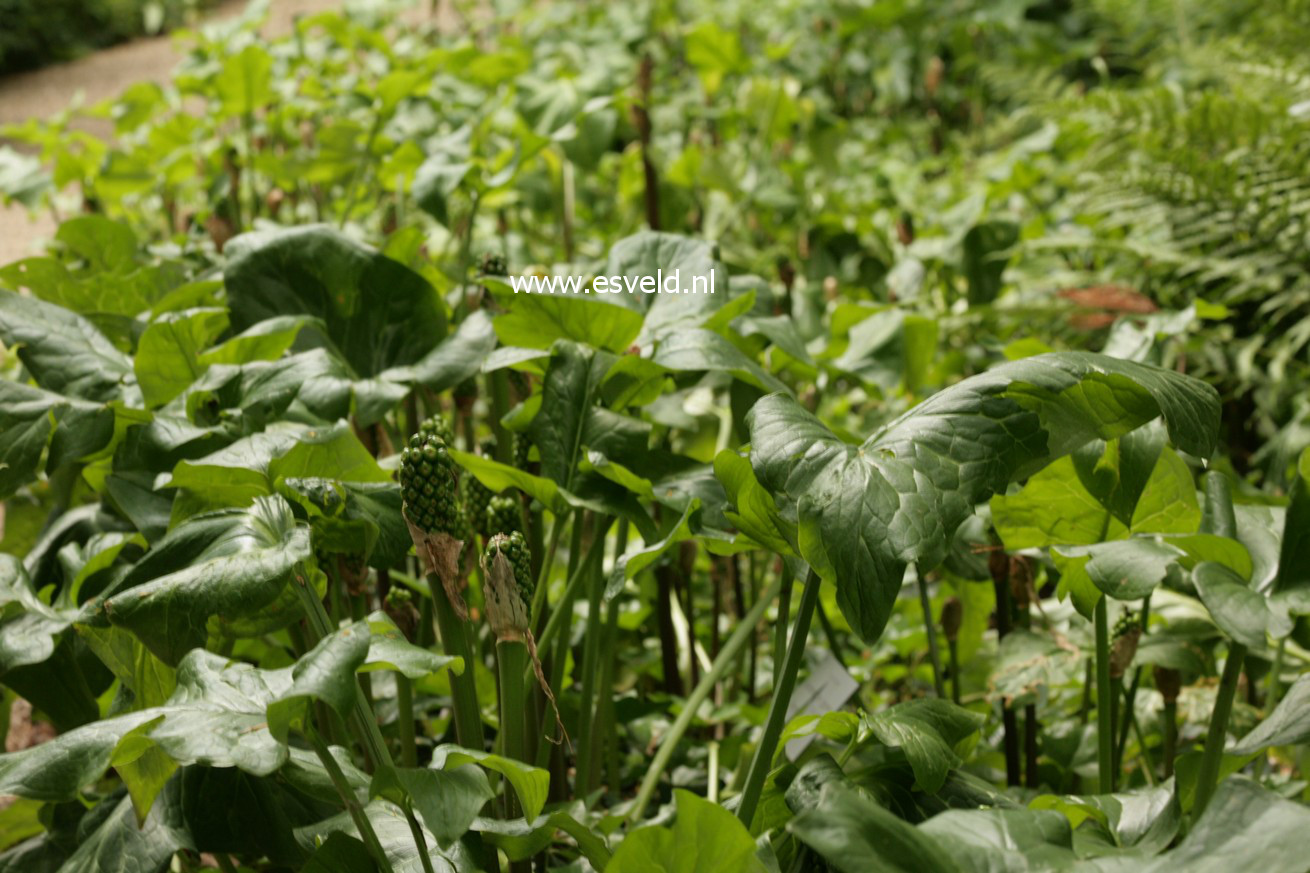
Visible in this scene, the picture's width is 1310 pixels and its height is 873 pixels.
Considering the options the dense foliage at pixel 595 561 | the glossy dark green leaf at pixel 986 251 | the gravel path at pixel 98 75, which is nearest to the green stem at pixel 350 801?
the dense foliage at pixel 595 561

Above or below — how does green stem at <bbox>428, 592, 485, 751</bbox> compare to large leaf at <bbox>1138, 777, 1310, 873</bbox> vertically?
below

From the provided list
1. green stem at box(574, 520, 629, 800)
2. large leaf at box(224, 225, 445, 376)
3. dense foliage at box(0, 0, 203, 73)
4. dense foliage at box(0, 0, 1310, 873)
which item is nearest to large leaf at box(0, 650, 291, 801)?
dense foliage at box(0, 0, 1310, 873)

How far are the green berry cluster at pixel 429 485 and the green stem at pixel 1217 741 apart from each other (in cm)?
47

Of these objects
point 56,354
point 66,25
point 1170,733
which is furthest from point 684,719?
point 66,25

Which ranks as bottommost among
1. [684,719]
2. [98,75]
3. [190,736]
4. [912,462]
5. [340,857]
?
[98,75]

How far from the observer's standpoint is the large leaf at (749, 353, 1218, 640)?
0.53m

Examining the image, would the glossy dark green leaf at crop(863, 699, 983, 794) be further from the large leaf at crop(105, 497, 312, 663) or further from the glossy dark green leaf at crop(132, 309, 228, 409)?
the glossy dark green leaf at crop(132, 309, 228, 409)

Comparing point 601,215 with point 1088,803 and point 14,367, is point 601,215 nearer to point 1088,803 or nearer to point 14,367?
point 14,367

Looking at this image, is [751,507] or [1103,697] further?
[1103,697]

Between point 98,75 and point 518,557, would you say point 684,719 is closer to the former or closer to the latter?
point 518,557

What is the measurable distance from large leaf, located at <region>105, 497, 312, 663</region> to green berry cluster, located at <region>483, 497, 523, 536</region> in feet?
0.57

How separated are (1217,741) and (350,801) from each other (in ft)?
1.63

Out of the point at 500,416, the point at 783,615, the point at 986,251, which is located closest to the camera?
the point at 783,615

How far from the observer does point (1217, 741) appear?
664mm
